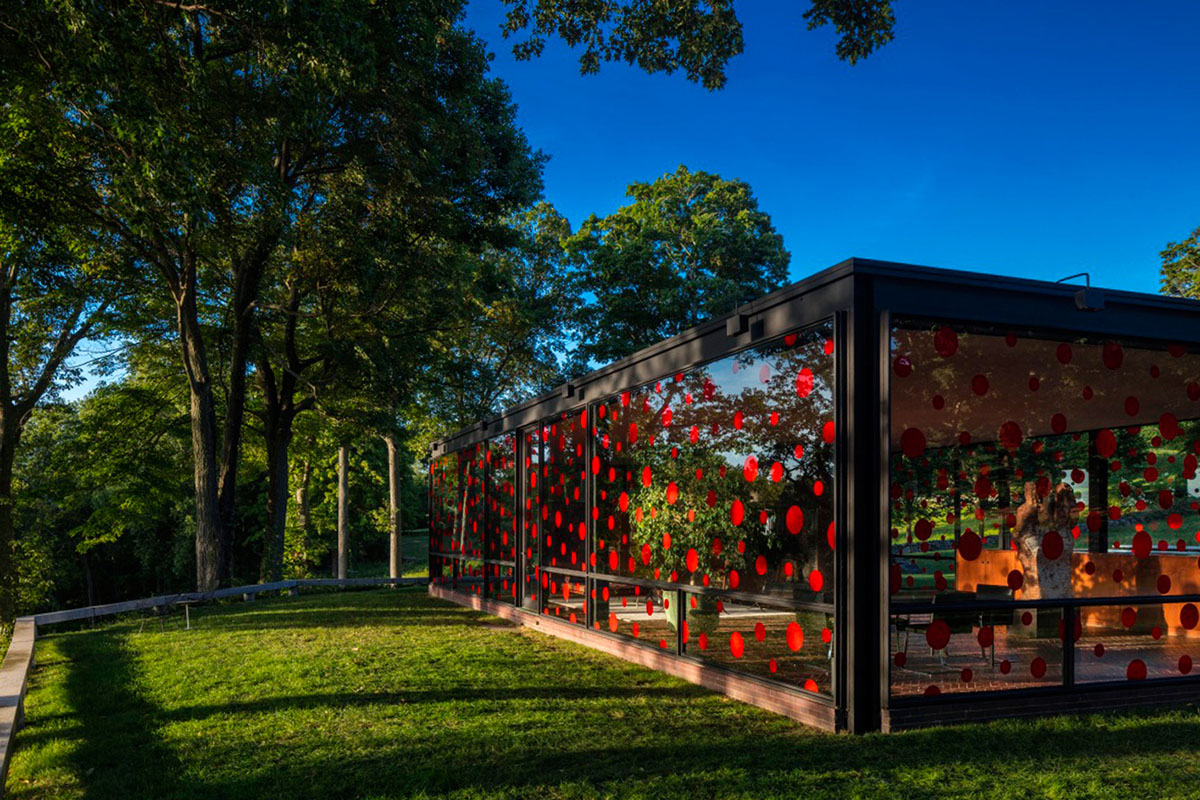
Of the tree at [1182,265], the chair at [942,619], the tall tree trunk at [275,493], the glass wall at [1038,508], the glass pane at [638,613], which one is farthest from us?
the tree at [1182,265]

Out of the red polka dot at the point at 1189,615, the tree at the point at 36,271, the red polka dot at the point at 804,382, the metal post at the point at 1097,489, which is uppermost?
the tree at the point at 36,271

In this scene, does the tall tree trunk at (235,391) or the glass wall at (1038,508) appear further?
the tall tree trunk at (235,391)

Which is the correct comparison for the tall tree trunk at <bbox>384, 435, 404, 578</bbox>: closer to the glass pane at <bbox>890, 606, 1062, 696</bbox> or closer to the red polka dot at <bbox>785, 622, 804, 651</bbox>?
the red polka dot at <bbox>785, 622, 804, 651</bbox>

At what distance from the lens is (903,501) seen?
654cm

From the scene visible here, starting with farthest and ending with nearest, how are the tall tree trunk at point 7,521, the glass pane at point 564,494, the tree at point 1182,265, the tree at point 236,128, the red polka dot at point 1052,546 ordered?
the tree at point 1182,265
the tall tree trunk at point 7,521
the glass pane at point 564,494
the red polka dot at point 1052,546
the tree at point 236,128

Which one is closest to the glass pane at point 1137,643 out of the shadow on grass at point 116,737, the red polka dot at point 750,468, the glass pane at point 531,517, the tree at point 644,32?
the red polka dot at point 750,468

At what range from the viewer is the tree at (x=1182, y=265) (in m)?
21.3

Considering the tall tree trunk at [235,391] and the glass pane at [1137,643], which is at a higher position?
the tall tree trunk at [235,391]

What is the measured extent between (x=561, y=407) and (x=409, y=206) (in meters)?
6.69

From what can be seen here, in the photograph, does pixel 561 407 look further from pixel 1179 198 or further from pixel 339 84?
pixel 1179 198

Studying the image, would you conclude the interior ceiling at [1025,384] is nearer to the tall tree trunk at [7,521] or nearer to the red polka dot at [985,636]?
the red polka dot at [985,636]

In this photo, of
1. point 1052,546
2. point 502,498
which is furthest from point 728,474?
point 502,498

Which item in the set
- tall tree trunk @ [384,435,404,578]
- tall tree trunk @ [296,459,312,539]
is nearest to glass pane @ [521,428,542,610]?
tall tree trunk @ [384,435,404,578]

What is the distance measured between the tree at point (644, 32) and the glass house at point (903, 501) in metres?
3.13
